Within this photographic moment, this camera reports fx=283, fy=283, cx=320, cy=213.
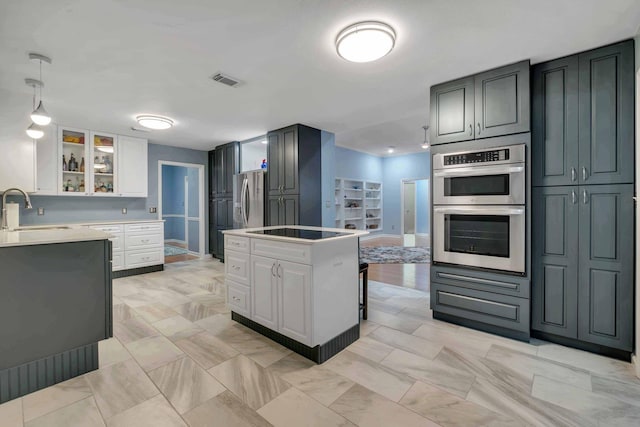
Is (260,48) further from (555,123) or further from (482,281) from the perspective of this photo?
(482,281)

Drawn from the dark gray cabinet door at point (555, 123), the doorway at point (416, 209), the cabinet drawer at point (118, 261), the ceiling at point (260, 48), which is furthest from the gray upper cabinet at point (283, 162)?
the doorway at point (416, 209)

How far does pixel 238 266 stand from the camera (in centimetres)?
271

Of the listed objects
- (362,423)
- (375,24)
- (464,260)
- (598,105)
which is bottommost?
(362,423)

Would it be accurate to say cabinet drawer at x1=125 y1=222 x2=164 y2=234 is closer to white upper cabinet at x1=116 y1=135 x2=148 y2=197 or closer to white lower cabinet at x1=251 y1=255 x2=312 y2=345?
white upper cabinet at x1=116 y1=135 x2=148 y2=197

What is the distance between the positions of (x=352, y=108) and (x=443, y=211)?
1827 millimetres

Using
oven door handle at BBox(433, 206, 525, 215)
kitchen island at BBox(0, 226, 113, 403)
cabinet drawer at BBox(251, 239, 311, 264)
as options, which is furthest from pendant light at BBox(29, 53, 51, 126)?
oven door handle at BBox(433, 206, 525, 215)

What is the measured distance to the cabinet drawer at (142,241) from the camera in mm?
4770

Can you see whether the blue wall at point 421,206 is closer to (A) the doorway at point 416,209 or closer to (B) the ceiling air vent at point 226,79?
(A) the doorway at point 416,209

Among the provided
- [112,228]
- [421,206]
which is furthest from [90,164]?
[421,206]

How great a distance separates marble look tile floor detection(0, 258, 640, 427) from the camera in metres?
1.59

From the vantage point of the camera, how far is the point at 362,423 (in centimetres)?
154

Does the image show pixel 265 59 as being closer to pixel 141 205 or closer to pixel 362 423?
pixel 362 423

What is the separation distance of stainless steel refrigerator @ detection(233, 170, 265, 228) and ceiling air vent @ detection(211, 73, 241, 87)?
222 cm

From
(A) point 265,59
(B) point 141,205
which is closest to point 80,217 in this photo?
(B) point 141,205
